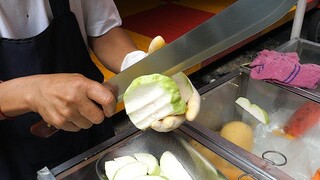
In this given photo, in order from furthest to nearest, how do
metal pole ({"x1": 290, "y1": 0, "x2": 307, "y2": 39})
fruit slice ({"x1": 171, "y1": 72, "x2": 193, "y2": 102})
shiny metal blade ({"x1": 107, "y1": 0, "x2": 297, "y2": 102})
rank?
metal pole ({"x1": 290, "y1": 0, "x2": 307, "y2": 39}) < fruit slice ({"x1": 171, "y1": 72, "x2": 193, "y2": 102}) < shiny metal blade ({"x1": 107, "y1": 0, "x2": 297, "y2": 102})

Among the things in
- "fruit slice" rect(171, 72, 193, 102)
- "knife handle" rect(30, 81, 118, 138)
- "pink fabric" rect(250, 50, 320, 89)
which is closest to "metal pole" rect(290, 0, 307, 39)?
"pink fabric" rect(250, 50, 320, 89)

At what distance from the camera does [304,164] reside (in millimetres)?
1009

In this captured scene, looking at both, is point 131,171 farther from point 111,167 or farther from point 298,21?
point 298,21

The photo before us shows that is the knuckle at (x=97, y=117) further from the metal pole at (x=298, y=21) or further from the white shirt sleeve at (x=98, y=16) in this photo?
the metal pole at (x=298, y=21)

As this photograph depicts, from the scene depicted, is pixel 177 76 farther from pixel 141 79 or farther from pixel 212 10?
pixel 212 10

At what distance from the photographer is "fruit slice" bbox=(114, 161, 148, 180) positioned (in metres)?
0.73

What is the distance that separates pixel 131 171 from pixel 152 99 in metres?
0.17

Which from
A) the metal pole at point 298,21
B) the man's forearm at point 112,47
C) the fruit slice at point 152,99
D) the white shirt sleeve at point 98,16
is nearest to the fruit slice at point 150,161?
the fruit slice at point 152,99

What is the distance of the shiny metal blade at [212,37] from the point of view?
588mm

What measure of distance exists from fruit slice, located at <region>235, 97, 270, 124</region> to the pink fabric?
0.09 meters

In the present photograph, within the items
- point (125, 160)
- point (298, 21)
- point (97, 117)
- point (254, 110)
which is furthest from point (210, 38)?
point (298, 21)

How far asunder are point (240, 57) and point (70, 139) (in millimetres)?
2178

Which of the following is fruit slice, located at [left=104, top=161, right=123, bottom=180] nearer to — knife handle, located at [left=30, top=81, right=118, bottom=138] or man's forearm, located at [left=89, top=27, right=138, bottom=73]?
knife handle, located at [left=30, top=81, right=118, bottom=138]

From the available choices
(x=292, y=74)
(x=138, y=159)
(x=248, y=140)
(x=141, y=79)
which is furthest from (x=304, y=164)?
(x=141, y=79)
